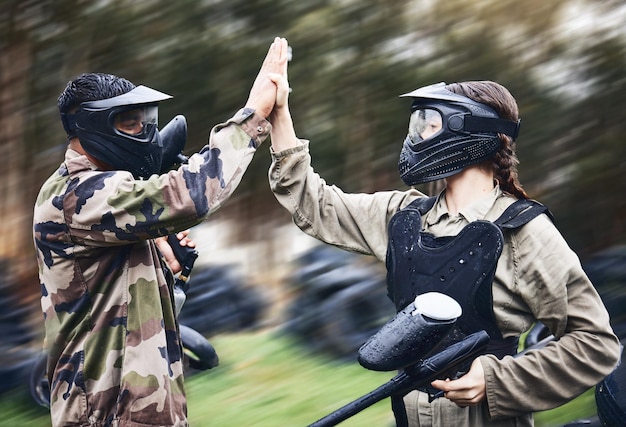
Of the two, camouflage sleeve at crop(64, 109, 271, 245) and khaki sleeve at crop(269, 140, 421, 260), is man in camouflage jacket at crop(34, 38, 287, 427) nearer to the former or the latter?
camouflage sleeve at crop(64, 109, 271, 245)

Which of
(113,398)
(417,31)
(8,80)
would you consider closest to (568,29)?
(417,31)

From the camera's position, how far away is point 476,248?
9.57 ft

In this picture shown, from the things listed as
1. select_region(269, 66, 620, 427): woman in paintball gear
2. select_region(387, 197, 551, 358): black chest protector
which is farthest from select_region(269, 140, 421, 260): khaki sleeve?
select_region(387, 197, 551, 358): black chest protector

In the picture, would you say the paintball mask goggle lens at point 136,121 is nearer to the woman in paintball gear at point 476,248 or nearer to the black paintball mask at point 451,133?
the woman in paintball gear at point 476,248

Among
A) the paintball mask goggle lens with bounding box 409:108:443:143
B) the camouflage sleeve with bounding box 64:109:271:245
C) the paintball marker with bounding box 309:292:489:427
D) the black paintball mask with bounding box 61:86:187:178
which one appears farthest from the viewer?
the paintball mask goggle lens with bounding box 409:108:443:143

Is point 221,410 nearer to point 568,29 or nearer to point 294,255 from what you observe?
point 294,255

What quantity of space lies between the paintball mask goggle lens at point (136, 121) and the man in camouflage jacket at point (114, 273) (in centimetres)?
16

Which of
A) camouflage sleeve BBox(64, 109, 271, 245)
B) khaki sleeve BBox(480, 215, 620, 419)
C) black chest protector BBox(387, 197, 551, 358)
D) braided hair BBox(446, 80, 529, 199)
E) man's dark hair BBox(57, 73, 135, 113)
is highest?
man's dark hair BBox(57, 73, 135, 113)

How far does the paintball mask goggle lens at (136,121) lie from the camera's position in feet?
9.96

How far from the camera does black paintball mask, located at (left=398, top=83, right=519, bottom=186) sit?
10.0 ft

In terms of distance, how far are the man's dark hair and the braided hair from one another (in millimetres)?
1079

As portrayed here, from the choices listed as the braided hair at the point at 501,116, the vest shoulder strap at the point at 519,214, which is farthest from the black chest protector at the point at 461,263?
the braided hair at the point at 501,116

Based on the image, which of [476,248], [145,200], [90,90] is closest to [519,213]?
[476,248]

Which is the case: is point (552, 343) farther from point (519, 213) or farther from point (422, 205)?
point (422, 205)
